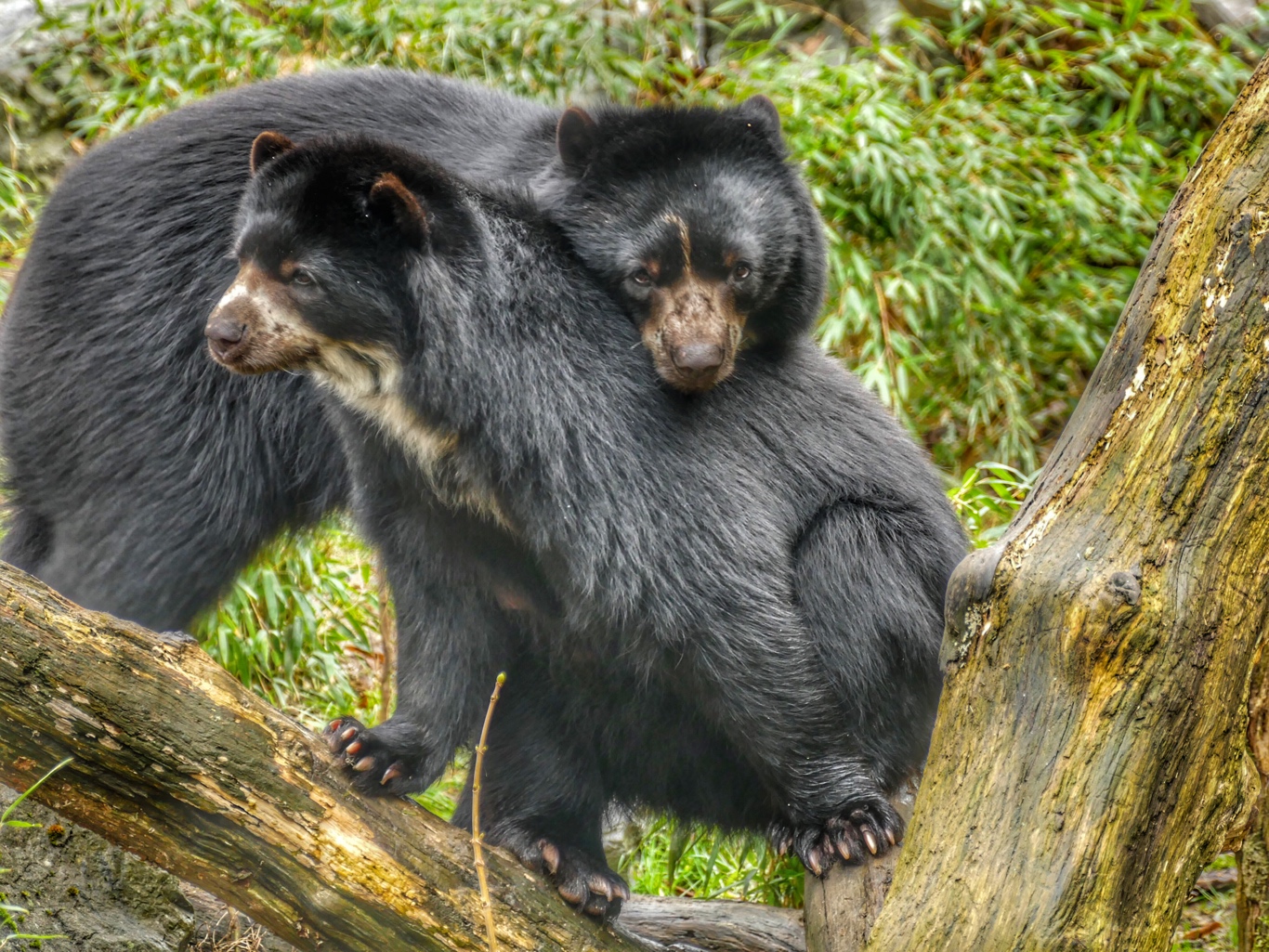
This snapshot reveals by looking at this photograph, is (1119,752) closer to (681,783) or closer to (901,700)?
(901,700)

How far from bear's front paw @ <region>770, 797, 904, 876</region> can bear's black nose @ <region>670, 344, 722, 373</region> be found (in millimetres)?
1148

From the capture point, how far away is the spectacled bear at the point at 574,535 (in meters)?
3.26

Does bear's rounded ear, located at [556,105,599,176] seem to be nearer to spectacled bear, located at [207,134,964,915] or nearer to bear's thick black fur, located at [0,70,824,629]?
bear's thick black fur, located at [0,70,824,629]

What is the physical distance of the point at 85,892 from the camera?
12.1 feet

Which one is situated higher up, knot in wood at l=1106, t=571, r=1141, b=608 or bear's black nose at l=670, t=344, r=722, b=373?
knot in wood at l=1106, t=571, r=1141, b=608

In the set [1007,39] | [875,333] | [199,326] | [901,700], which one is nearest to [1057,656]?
[901,700]

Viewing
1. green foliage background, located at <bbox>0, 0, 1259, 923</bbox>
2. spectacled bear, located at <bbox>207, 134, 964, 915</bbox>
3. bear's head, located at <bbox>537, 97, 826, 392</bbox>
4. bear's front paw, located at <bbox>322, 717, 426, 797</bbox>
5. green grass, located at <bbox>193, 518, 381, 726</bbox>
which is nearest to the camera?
bear's front paw, located at <bbox>322, 717, 426, 797</bbox>

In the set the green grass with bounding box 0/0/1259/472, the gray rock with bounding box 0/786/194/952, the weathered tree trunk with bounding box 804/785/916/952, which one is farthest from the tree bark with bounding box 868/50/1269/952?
the green grass with bounding box 0/0/1259/472

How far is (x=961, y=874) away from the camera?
2.50 m

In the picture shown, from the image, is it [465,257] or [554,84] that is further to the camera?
[554,84]

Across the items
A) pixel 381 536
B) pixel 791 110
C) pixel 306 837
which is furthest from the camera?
pixel 791 110

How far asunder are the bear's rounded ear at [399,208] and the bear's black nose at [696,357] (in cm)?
70

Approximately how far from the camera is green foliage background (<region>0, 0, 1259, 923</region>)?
6.26 m

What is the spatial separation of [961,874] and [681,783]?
139cm
